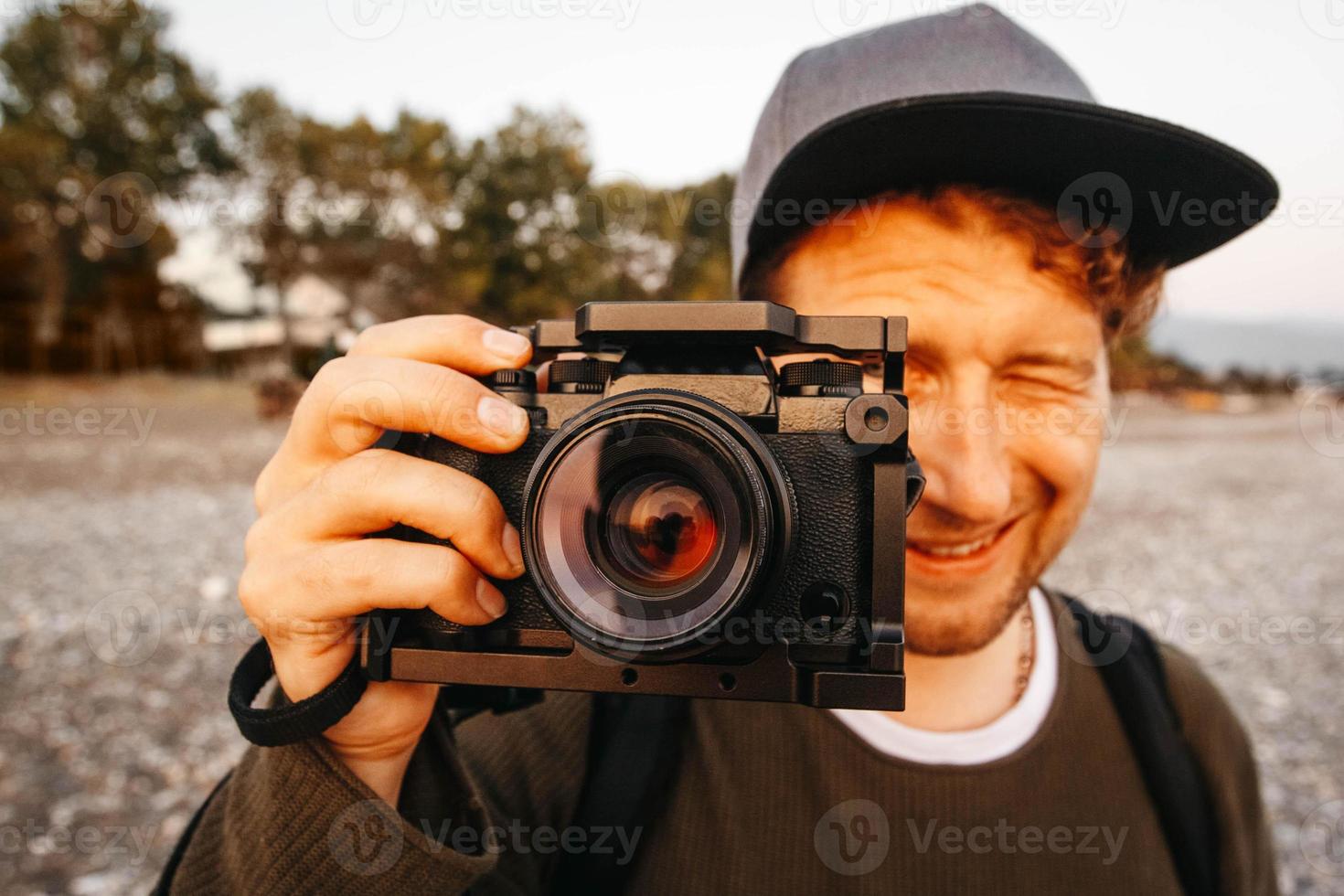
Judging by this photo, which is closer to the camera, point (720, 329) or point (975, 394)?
point (720, 329)

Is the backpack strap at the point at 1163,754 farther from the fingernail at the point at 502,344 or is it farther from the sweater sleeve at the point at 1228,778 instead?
the fingernail at the point at 502,344

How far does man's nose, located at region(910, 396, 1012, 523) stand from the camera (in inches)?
68.6

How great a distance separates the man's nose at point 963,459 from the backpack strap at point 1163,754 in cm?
57

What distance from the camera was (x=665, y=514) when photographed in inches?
55.6

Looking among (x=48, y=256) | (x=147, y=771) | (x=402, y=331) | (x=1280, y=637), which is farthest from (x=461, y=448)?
(x=48, y=256)

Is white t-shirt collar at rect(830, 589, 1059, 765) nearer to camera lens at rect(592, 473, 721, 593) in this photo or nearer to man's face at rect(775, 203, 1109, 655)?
man's face at rect(775, 203, 1109, 655)

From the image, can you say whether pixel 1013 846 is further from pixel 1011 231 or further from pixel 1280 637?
pixel 1280 637

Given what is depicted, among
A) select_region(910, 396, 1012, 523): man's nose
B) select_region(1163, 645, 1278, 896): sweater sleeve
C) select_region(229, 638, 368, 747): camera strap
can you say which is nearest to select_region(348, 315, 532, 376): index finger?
select_region(229, 638, 368, 747): camera strap

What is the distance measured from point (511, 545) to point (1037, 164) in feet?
4.61

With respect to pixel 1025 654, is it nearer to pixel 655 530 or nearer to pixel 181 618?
pixel 655 530

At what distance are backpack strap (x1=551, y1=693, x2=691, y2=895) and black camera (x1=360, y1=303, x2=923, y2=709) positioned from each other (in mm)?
333

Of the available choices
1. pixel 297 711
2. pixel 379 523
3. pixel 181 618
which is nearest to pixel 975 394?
pixel 379 523

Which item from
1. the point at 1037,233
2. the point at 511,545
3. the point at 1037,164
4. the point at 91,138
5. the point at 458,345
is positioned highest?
the point at 91,138

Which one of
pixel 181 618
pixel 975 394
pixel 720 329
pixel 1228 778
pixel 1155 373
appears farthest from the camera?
pixel 1155 373
